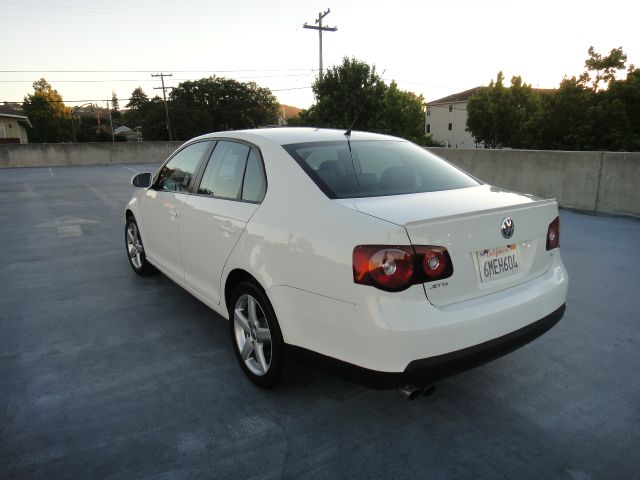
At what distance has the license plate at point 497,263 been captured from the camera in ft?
7.66

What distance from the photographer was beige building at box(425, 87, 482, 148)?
8275 cm

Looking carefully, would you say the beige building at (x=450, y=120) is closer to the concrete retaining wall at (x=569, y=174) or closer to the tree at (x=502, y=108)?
the tree at (x=502, y=108)

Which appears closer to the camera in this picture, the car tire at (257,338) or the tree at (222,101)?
the car tire at (257,338)

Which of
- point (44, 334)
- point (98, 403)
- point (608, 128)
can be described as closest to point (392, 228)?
point (98, 403)

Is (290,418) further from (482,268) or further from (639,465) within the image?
(639,465)

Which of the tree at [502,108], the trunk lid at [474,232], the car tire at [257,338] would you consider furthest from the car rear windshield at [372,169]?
the tree at [502,108]

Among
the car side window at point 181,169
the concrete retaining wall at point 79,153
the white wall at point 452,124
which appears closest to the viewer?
the car side window at point 181,169

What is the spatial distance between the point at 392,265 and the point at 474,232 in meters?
0.48

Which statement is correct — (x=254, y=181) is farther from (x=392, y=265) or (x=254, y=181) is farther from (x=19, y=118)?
(x=19, y=118)

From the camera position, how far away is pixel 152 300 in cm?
452

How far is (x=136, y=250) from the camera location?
515cm

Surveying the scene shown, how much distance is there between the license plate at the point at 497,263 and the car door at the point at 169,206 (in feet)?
7.70

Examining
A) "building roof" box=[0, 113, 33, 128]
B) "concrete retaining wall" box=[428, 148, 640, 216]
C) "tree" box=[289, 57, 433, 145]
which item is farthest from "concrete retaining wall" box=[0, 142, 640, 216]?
"building roof" box=[0, 113, 33, 128]

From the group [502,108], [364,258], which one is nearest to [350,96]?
[364,258]
